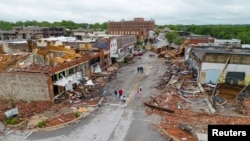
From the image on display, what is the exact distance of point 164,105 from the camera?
80.1 ft

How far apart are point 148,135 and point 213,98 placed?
1067cm

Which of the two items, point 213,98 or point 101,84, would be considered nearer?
point 213,98

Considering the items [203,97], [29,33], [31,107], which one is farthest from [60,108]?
[29,33]

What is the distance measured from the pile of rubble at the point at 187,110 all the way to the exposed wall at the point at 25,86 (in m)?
11.1

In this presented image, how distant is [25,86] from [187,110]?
17576mm

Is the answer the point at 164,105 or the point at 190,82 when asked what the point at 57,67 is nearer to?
the point at 164,105

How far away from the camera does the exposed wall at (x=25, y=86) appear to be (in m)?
25.5

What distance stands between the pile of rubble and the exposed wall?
11117 mm

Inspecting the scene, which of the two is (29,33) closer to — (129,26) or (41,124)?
(129,26)

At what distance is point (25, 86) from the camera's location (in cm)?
2628

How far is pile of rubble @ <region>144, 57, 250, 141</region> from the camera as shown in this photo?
19.0 metres

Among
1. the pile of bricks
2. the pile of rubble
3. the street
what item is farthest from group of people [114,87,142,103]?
the pile of bricks

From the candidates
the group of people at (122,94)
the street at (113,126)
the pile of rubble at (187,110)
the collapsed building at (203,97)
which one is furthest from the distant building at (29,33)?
the street at (113,126)

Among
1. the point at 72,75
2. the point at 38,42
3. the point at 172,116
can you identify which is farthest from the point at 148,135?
the point at 38,42
